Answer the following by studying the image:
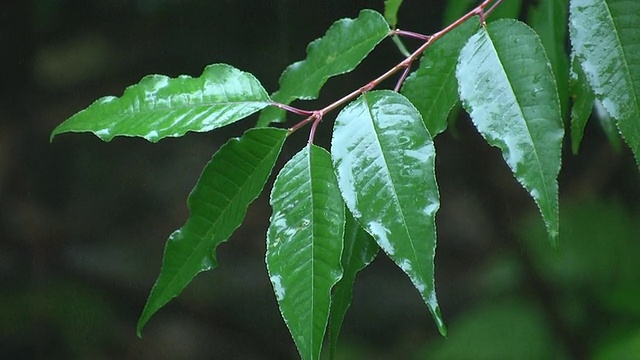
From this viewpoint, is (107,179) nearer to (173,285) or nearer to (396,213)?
(173,285)

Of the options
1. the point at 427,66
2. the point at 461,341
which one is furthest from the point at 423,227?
the point at 461,341

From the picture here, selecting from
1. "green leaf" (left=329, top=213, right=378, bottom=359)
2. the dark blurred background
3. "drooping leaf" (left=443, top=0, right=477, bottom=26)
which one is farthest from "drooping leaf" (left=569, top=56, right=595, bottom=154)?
the dark blurred background

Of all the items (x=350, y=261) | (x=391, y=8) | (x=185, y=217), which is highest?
(x=391, y=8)

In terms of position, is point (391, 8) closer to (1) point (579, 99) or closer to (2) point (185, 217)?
(1) point (579, 99)

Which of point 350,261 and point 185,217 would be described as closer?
point 350,261

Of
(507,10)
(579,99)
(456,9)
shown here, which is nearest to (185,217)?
(456,9)
